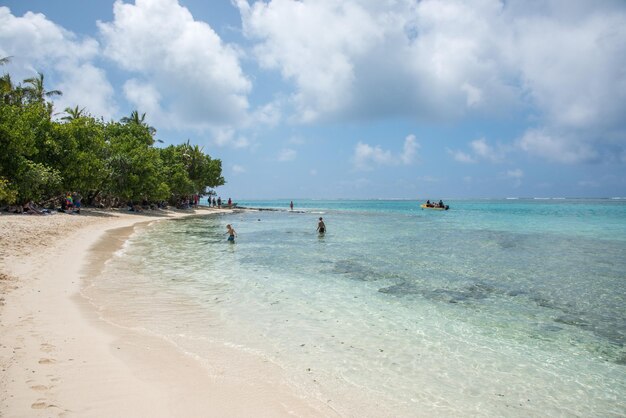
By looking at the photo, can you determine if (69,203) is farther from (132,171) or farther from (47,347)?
(47,347)

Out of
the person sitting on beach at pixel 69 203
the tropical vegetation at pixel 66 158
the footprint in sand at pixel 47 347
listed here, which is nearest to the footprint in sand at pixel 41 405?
the footprint in sand at pixel 47 347

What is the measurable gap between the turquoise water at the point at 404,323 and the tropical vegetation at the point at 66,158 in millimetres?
18133

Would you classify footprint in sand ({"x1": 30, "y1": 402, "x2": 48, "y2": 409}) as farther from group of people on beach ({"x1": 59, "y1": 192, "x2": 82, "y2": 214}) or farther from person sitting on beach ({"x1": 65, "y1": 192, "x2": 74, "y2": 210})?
person sitting on beach ({"x1": 65, "y1": 192, "x2": 74, "y2": 210})

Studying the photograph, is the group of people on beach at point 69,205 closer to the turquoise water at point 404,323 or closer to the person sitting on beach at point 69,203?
the person sitting on beach at point 69,203

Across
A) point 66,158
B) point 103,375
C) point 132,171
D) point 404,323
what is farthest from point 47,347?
point 132,171

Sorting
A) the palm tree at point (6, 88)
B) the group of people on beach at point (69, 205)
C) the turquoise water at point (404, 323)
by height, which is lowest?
the turquoise water at point (404, 323)

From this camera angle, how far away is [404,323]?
31.3 feet

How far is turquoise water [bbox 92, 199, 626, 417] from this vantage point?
6160 millimetres

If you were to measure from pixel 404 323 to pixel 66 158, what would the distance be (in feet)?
123

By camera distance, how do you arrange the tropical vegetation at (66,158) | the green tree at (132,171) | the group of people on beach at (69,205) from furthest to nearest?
the green tree at (132,171)
the group of people on beach at (69,205)
the tropical vegetation at (66,158)

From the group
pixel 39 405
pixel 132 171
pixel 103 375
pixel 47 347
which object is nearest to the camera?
pixel 39 405

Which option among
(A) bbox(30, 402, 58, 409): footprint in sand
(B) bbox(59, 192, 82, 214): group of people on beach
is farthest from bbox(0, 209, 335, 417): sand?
(B) bbox(59, 192, 82, 214): group of people on beach

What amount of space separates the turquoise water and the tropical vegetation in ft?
59.5

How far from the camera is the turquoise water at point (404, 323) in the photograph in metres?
6.16
